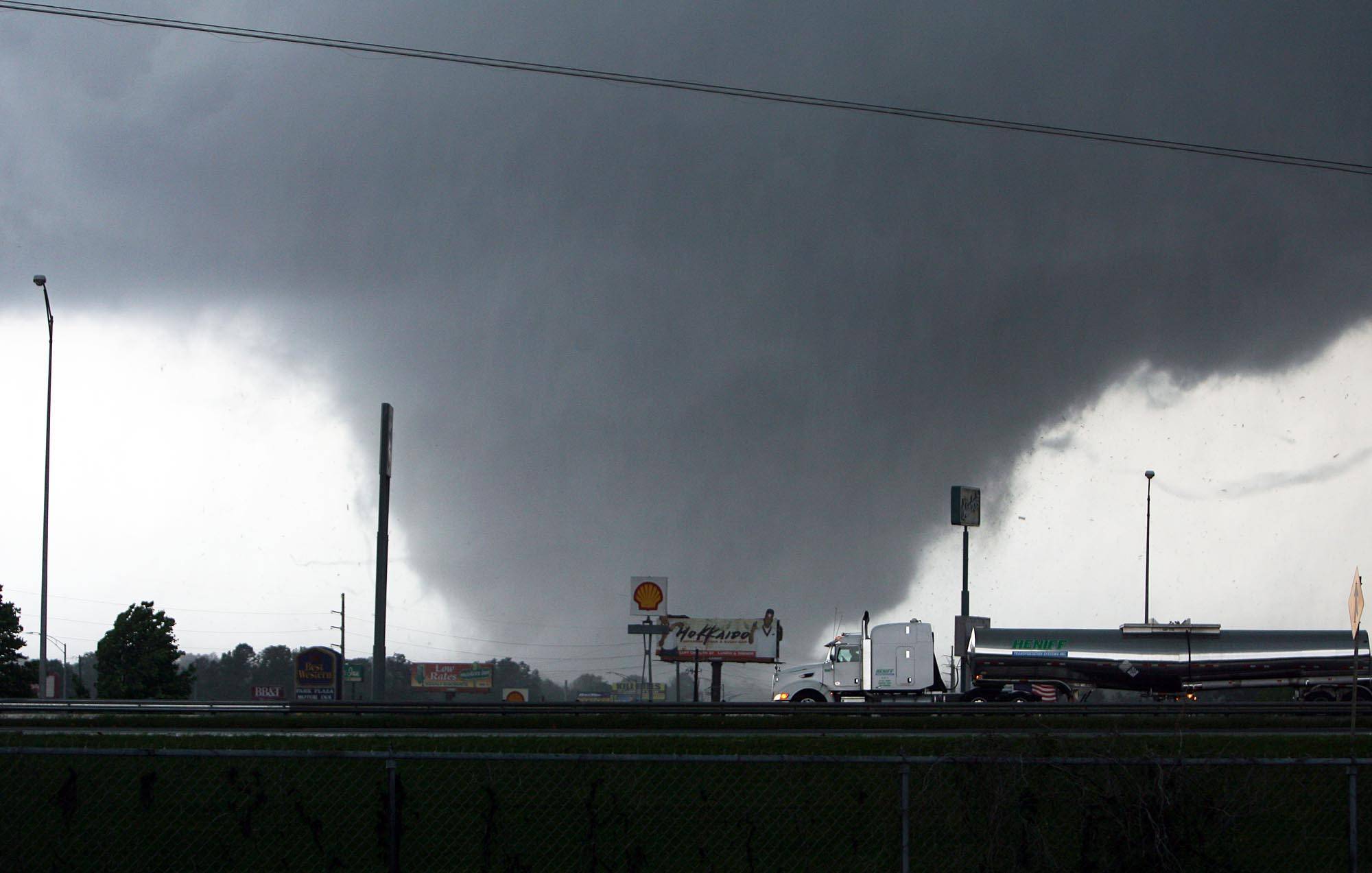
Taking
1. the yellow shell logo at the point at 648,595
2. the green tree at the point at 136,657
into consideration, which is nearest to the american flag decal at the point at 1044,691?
the yellow shell logo at the point at 648,595

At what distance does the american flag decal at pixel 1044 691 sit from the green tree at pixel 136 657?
39.8 m

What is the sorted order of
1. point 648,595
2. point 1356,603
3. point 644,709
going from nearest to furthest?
point 1356,603 < point 644,709 < point 648,595

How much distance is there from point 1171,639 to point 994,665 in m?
6.12

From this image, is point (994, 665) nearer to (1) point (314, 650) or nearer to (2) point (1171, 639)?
(2) point (1171, 639)

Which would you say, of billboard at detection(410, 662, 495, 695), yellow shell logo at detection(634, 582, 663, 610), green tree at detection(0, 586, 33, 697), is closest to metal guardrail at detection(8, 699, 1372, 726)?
yellow shell logo at detection(634, 582, 663, 610)

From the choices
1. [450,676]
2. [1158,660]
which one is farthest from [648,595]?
[450,676]

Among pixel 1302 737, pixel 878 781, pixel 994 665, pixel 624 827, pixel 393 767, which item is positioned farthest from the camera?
pixel 994 665

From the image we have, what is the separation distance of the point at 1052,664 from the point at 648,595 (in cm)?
1476

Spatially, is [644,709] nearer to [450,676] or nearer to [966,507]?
[966,507]

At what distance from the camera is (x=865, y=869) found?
1041 centimetres

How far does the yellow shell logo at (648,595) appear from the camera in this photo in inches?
1524

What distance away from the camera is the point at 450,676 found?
122188mm

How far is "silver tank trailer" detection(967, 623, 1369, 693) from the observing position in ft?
128

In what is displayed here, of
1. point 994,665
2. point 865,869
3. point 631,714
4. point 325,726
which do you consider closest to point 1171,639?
point 994,665
